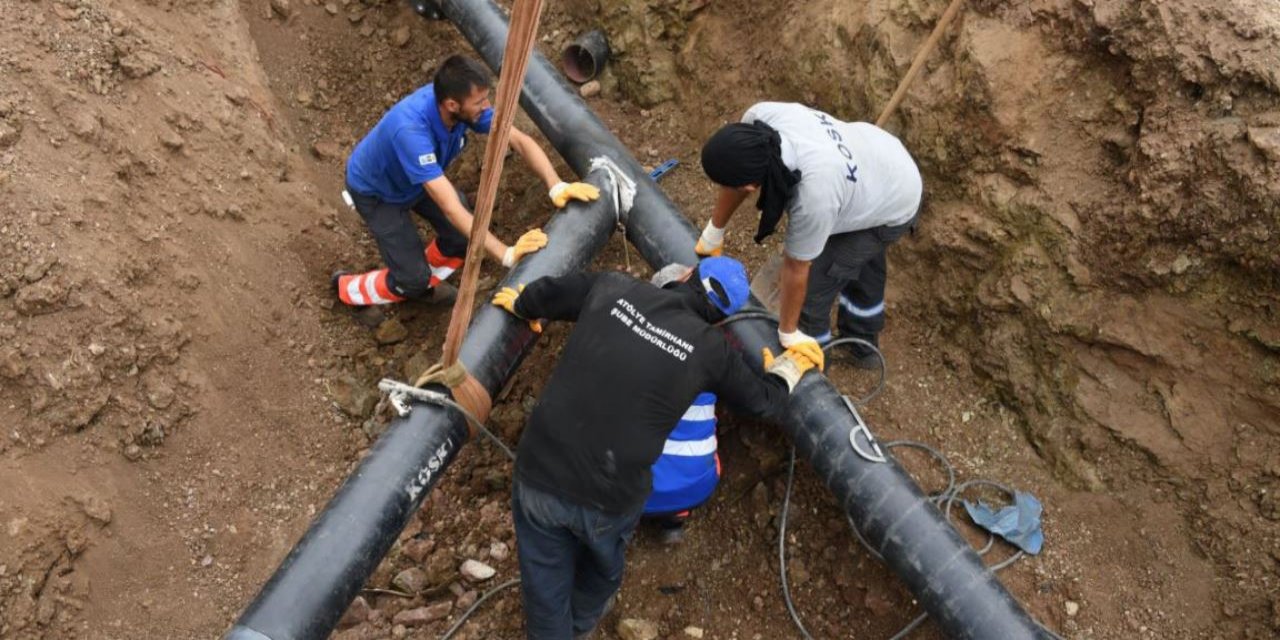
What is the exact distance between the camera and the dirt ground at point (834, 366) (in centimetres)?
340

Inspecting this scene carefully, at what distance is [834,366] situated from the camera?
4219mm

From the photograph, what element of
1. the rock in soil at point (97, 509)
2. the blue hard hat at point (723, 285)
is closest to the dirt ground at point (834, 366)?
→ the rock in soil at point (97, 509)

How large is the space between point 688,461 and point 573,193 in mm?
1451

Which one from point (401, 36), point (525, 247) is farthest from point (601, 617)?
point (401, 36)

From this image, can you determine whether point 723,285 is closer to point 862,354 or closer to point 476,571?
point 862,354

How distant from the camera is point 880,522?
328 centimetres

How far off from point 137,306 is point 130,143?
88cm

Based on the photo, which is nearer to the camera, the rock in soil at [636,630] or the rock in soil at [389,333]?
the rock in soil at [636,630]

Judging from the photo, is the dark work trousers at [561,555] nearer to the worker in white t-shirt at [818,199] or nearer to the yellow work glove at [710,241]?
the worker in white t-shirt at [818,199]

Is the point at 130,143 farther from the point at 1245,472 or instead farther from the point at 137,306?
the point at 1245,472

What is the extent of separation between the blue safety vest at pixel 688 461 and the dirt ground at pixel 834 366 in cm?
43

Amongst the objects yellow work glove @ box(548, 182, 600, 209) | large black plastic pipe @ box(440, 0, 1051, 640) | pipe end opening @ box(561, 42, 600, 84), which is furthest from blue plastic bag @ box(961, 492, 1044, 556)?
pipe end opening @ box(561, 42, 600, 84)

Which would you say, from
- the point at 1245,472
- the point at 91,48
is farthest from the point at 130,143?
the point at 1245,472

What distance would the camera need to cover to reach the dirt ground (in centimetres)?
340
